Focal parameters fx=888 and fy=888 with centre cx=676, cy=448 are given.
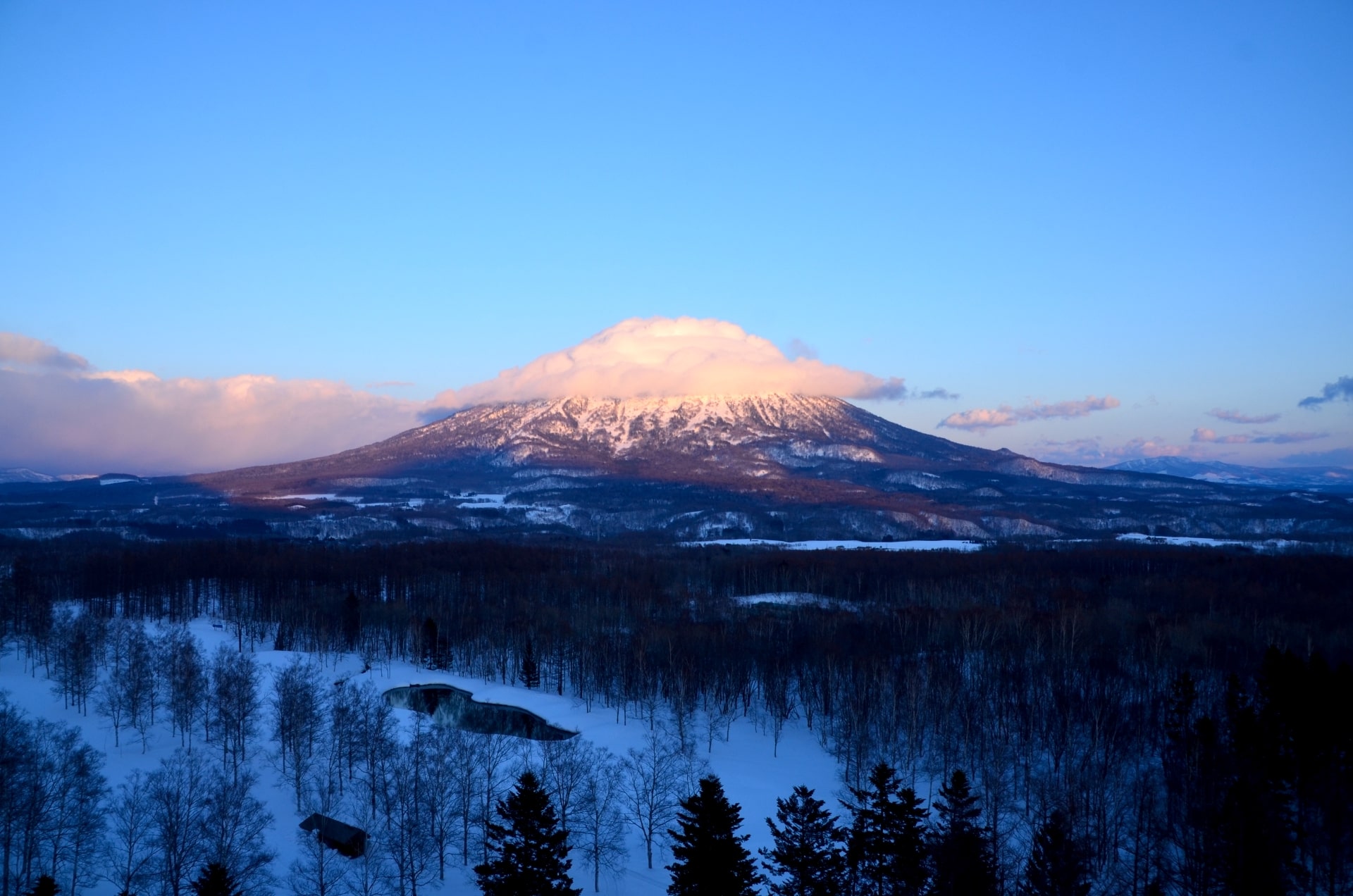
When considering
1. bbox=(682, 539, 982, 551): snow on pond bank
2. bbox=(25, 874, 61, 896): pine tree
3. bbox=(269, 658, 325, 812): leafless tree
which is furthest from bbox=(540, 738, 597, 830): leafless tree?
bbox=(682, 539, 982, 551): snow on pond bank

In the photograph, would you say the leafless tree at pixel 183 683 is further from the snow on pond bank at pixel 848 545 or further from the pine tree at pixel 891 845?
the snow on pond bank at pixel 848 545

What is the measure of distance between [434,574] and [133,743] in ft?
200

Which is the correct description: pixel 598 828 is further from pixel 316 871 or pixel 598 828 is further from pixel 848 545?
pixel 848 545

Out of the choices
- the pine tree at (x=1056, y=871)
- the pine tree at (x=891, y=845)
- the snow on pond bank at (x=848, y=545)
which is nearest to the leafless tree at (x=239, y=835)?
the pine tree at (x=891, y=845)

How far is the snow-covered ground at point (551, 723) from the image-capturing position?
41469mm

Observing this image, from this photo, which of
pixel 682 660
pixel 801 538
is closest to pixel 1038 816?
pixel 682 660

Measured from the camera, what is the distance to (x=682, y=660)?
72.6m

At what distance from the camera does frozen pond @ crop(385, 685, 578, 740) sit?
195ft

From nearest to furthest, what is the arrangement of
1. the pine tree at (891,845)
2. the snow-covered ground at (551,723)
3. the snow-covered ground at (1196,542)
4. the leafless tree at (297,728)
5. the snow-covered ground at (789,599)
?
the pine tree at (891,845)
the snow-covered ground at (551,723)
the leafless tree at (297,728)
the snow-covered ground at (789,599)
the snow-covered ground at (1196,542)

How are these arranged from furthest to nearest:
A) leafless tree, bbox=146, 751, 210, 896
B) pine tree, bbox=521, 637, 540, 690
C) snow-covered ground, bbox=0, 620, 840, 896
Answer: pine tree, bbox=521, 637, 540, 690 → snow-covered ground, bbox=0, 620, 840, 896 → leafless tree, bbox=146, 751, 210, 896

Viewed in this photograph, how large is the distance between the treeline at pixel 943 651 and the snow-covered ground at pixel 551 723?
171 cm

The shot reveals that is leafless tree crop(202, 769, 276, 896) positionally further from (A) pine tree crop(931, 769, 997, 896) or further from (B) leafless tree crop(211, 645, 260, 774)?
(A) pine tree crop(931, 769, 997, 896)

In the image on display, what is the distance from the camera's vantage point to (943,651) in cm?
7919

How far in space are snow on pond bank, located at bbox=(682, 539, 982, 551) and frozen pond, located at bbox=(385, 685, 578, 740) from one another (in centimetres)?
9833
